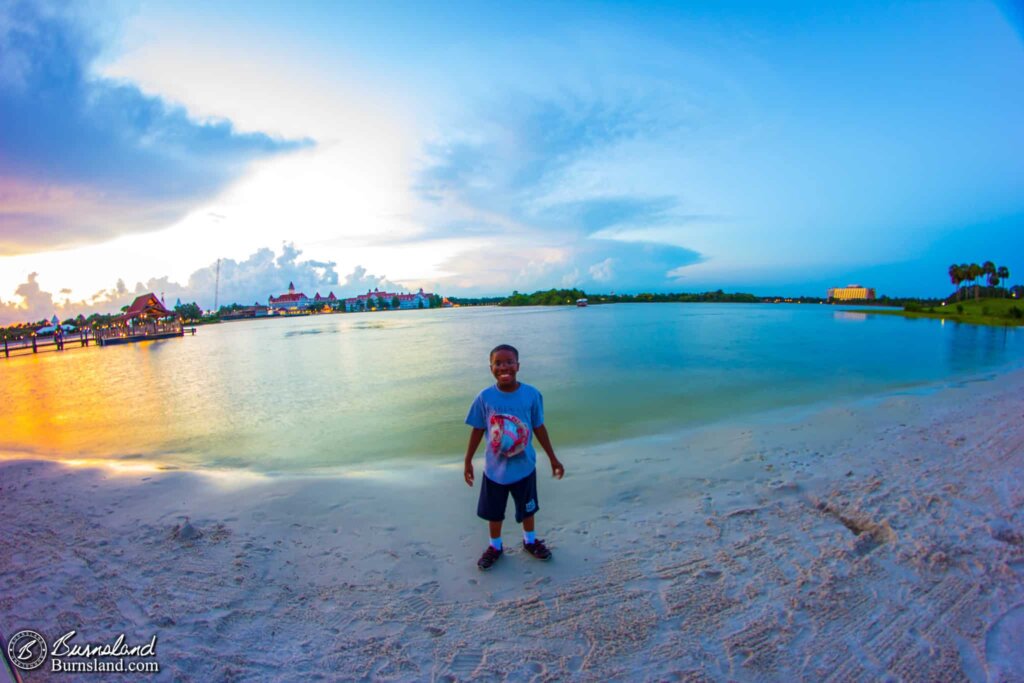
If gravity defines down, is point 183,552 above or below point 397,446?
above

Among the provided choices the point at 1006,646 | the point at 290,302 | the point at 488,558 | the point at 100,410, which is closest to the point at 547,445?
the point at 488,558

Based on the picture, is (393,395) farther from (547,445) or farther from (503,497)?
(547,445)

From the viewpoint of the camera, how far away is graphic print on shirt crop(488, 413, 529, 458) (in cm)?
348

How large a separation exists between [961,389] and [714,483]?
478 inches

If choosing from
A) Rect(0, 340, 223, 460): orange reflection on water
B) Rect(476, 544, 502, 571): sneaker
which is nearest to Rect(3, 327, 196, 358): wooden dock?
Rect(0, 340, 223, 460): orange reflection on water

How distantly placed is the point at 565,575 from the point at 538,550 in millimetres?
337

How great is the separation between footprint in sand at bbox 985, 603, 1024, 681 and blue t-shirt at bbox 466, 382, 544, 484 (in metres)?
2.89

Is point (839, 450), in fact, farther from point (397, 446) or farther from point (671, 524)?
point (397, 446)

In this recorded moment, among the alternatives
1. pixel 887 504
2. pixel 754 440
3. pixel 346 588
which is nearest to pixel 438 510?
pixel 346 588

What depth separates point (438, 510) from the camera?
16.8 ft

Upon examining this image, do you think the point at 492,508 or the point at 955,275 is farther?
the point at 955,275

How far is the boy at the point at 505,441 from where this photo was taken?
11.4ft

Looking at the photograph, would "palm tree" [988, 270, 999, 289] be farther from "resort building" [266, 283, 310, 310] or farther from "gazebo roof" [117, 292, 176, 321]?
"resort building" [266, 283, 310, 310]

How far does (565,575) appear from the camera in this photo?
3.59 metres
